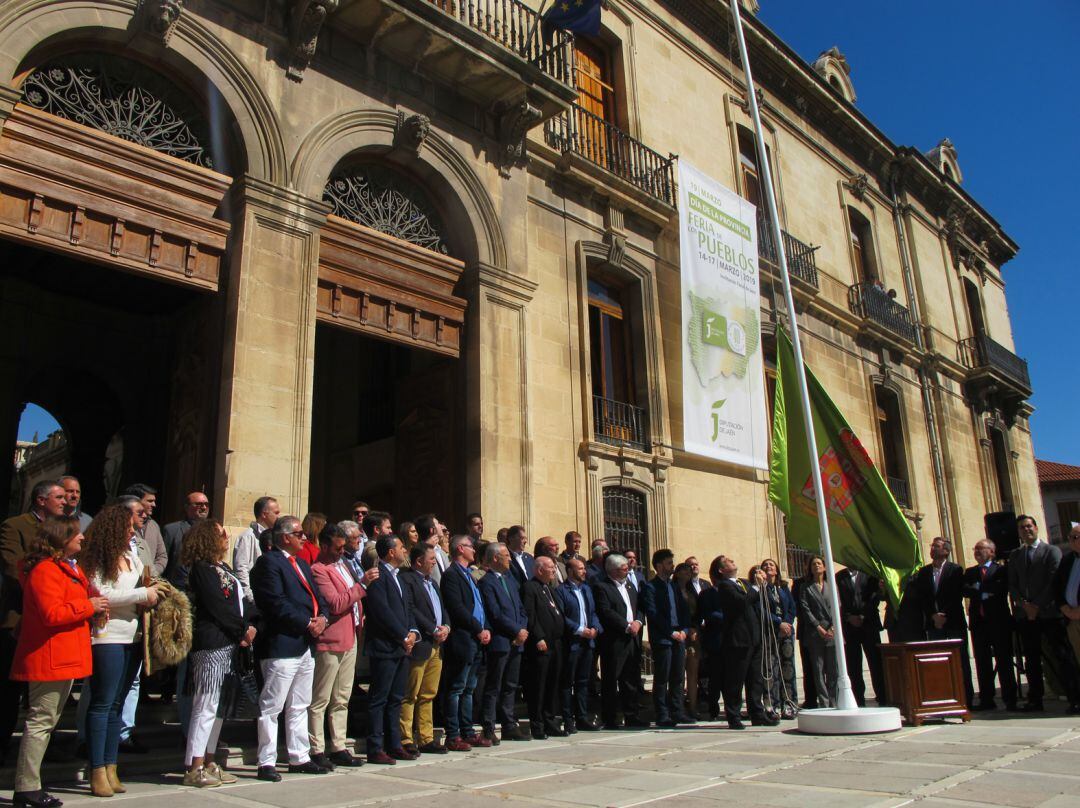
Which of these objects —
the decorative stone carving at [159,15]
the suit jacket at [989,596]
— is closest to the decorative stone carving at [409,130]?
the decorative stone carving at [159,15]

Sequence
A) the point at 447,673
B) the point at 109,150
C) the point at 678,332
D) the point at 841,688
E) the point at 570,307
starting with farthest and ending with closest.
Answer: the point at 678,332
the point at 570,307
the point at 109,150
the point at 841,688
the point at 447,673

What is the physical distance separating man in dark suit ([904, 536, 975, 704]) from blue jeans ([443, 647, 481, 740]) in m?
5.06

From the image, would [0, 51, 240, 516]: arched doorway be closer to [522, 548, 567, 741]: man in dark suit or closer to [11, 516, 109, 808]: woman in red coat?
[522, 548, 567, 741]: man in dark suit

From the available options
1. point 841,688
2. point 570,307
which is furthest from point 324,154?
point 841,688

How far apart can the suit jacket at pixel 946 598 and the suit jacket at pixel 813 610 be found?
1081 millimetres

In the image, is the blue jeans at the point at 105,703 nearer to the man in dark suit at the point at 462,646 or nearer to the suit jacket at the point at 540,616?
the man in dark suit at the point at 462,646

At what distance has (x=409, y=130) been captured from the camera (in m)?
10.5

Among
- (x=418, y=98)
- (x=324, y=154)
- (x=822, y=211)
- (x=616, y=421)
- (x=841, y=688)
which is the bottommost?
(x=841, y=688)

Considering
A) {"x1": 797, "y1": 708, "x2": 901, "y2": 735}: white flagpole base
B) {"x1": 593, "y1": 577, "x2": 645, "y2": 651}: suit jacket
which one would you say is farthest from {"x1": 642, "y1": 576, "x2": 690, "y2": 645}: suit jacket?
{"x1": 797, "y1": 708, "x2": 901, "y2": 735}: white flagpole base

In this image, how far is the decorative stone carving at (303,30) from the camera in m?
9.45

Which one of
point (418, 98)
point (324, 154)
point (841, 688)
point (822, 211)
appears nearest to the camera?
point (841, 688)

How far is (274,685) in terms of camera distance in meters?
5.59

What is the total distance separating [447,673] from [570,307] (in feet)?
22.2

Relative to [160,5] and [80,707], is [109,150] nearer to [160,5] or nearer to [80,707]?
[160,5]
